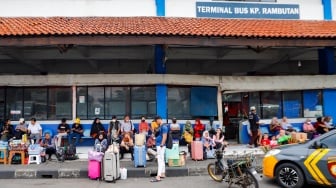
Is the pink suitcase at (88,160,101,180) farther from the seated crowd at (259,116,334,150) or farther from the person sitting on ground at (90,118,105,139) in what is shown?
the seated crowd at (259,116,334,150)

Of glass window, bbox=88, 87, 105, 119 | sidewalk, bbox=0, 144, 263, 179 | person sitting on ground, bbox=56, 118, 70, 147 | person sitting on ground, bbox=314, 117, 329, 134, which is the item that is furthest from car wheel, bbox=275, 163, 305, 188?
glass window, bbox=88, 87, 105, 119

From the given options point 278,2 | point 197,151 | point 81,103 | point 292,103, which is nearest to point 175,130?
point 197,151

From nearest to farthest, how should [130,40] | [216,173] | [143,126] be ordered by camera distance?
[216,173] → [130,40] → [143,126]

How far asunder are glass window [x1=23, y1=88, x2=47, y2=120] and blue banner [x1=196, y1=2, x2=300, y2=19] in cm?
733

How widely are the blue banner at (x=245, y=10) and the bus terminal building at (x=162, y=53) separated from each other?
4 centimetres

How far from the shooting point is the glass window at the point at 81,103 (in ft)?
49.2

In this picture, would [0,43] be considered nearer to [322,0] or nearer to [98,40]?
[98,40]

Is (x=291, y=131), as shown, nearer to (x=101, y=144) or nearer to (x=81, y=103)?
(x=101, y=144)

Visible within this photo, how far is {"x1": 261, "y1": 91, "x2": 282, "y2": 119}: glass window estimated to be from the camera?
53.6 ft

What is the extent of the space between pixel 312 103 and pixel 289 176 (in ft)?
27.1

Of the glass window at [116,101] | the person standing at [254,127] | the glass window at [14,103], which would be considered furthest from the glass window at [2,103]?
the person standing at [254,127]

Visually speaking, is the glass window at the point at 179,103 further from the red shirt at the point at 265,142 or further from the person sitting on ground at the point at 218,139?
the red shirt at the point at 265,142

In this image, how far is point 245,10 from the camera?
16.6m

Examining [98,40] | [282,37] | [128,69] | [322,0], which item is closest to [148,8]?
[128,69]
